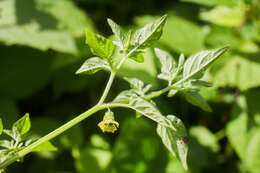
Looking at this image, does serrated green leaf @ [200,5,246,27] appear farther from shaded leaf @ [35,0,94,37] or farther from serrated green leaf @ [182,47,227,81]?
serrated green leaf @ [182,47,227,81]

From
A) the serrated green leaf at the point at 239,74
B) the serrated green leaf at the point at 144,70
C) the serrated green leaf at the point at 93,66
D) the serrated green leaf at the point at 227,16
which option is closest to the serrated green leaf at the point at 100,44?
the serrated green leaf at the point at 93,66

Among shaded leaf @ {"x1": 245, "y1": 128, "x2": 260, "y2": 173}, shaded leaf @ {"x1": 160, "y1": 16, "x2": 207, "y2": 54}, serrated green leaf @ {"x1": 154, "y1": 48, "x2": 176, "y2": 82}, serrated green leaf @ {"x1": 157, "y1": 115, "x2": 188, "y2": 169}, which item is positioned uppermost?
serrated green leaf @ {"x1": 154, "y1": 48, "x2": 176, "y2": 82}

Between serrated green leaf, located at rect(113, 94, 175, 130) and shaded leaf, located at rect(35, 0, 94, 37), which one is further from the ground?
serrated green leaf, located at rect(113, 94, 175, 130)

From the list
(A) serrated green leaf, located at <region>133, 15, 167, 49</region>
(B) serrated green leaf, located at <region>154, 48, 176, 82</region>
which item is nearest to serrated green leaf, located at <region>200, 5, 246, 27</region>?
(B) serrated green leaf, located at <region>154, 48, 176, 82</region>

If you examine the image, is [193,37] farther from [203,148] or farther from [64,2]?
[64,2]

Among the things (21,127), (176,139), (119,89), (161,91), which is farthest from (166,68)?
(119,89)

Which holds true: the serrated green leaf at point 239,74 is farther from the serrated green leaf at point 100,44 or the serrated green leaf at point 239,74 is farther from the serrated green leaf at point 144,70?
the serrated green leaf at point 100,44
